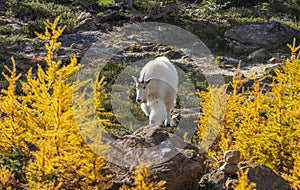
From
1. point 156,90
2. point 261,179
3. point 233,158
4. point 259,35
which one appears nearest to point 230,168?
point 233,158

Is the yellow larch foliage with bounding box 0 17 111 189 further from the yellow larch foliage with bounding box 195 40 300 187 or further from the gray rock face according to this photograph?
the yellow larch foliage with bounding box 195 40 300 187

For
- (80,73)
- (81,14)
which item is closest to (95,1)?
(81,14)

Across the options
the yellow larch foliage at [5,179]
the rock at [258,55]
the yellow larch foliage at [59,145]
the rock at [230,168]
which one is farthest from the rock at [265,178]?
the rock at [258,55]

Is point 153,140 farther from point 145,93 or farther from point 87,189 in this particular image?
point 145,93

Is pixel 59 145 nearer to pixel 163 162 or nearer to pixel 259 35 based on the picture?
pixel 163 162

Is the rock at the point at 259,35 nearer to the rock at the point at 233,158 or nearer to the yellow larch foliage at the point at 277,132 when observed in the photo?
the yellow larch foliage at the point at 277,132

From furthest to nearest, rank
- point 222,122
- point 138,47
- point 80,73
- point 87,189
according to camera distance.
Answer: point 138,47 → point 80,73 → point 222,122 → point 87,189

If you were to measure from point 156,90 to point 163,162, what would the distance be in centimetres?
468

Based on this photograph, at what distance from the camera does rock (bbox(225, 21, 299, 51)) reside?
22859mm

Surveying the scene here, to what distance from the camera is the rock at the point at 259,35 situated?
22.9 meters

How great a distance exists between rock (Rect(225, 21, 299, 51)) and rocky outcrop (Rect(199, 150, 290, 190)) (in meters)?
16.6

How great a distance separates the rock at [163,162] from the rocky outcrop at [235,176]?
0.30 meters

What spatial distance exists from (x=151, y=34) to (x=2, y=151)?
18.3 m

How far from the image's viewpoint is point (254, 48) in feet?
73.6
